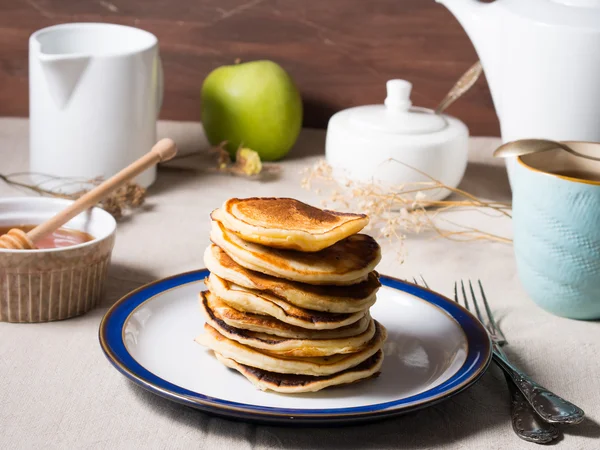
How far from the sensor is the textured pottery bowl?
2.78 ft

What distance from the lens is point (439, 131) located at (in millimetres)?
1312

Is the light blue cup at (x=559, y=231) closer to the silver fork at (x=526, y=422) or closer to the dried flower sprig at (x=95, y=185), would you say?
Result: the silver fork at (x=526, y=422)

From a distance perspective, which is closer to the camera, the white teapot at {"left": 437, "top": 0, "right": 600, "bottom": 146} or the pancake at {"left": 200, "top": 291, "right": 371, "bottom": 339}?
the pancake at {"left": 200, "top": 291, "right": 371, "bottom": 339}

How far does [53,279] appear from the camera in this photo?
86cm

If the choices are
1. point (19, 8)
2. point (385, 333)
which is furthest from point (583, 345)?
point (19, 8)

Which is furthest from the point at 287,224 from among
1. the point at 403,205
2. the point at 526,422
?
the point at 403,205

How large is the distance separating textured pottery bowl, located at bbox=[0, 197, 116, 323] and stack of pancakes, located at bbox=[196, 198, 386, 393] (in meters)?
0.20

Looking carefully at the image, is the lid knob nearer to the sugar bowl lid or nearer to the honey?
the sugar bowl lid

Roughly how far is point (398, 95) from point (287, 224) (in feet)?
2.17

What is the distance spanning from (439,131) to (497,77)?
0.14m

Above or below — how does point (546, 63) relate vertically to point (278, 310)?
above

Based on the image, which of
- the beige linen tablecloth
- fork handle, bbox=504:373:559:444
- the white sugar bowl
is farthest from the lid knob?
fork handle, bbox=504:373:559:444

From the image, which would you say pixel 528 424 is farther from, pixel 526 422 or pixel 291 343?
pixel 291 343

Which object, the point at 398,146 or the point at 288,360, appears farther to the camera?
the point at 398,146
